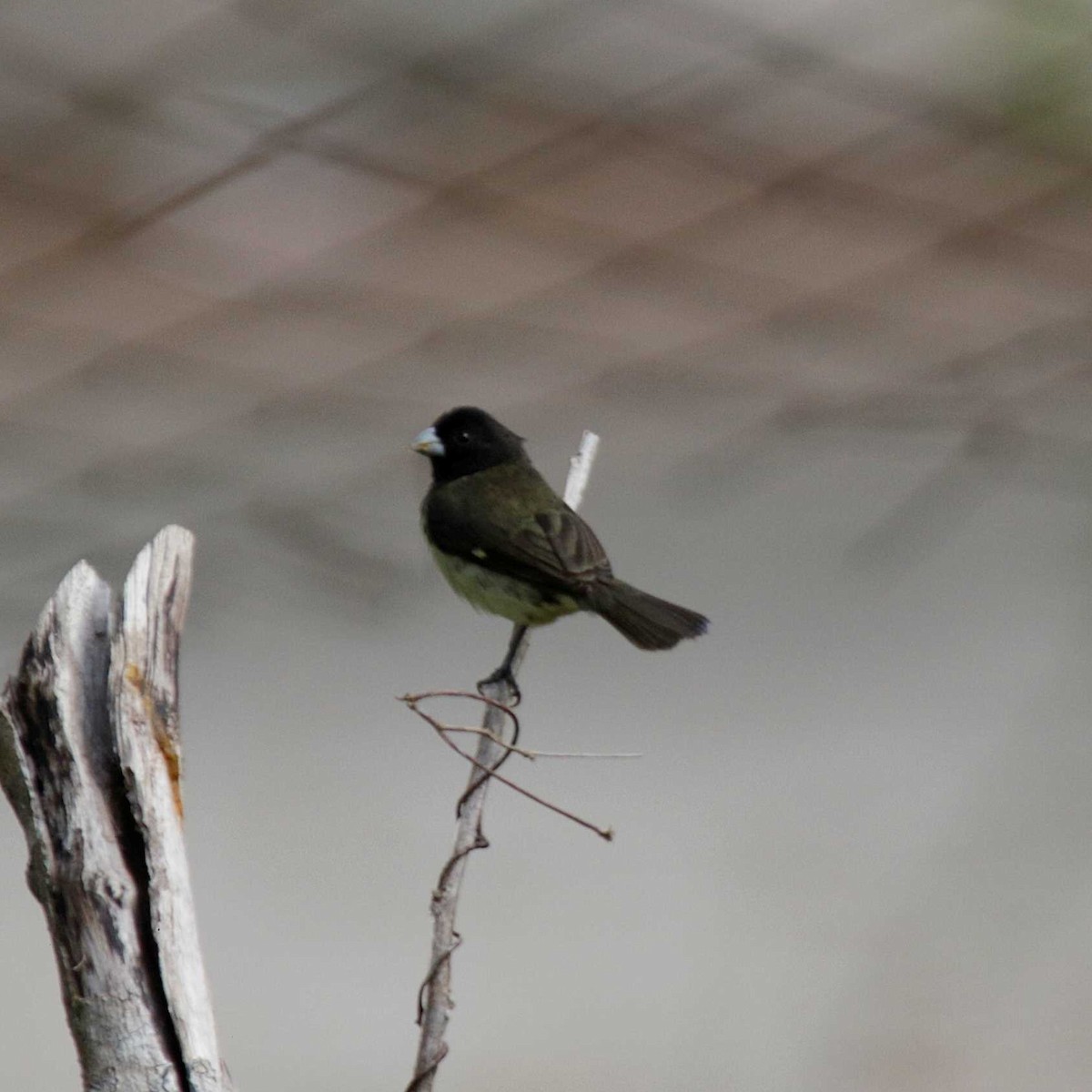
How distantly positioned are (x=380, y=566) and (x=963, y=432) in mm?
964

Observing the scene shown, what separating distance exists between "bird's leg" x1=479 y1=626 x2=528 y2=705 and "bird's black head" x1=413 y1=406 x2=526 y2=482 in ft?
1.36

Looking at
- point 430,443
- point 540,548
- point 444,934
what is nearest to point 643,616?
point 540,548

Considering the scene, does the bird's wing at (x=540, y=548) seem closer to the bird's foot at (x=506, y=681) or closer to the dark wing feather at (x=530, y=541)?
the dark wing feather at (x=530, y=541)

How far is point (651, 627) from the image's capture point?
Answer: 2.85 metres

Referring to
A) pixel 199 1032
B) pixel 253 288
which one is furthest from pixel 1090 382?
pixel 199 1032

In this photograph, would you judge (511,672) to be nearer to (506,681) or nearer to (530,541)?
(506,681)

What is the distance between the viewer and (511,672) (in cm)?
292

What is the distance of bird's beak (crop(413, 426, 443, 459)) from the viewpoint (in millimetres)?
3113

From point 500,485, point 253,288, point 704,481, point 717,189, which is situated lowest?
point 500,485

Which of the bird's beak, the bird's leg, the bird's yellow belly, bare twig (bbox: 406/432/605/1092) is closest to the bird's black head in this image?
the bird's beak

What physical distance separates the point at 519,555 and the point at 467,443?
443mm

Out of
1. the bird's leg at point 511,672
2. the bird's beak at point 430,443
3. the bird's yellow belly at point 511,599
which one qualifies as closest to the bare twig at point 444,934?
the bird's leg at point 511,672

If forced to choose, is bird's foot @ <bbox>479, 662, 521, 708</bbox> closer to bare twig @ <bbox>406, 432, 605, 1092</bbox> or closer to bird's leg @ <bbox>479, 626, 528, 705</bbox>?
bird's leg @ <bbox>479, 626, 528, 705</bbox>

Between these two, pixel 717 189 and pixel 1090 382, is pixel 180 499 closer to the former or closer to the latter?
pixel 717 189
